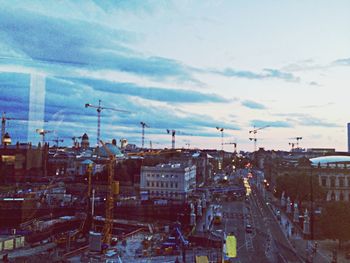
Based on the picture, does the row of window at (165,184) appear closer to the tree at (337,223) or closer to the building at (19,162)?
the building at (19,162)

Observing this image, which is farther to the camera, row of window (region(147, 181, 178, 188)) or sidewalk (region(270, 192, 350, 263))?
row of window (region(147, 181, 178, 188))

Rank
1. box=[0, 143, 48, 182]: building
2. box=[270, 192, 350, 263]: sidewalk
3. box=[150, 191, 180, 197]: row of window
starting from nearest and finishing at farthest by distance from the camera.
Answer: box=[270, 192, 350, 263]: sidewalk < box=[150, 191, 180, 197]: row of window < box=[0, 143, 48, 182]: building

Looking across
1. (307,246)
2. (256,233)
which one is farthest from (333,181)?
(307,246)

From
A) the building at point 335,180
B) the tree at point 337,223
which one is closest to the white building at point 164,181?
the building at point 335,180

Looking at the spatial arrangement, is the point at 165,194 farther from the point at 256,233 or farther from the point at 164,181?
the point at 256,233

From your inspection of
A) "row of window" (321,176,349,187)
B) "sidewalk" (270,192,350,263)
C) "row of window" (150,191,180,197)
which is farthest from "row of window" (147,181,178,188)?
"row of window" (321,176,349,187)

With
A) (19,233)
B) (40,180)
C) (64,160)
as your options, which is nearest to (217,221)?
(19,233)

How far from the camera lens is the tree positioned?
7.30m

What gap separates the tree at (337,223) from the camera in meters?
7.30

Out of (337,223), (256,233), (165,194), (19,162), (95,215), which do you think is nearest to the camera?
(337,223)

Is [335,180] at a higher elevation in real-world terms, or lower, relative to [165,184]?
higher

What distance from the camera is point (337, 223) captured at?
741 cm

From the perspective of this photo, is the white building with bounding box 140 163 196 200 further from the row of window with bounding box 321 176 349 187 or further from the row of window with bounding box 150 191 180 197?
the row of window with bounding box 321 176 349 187

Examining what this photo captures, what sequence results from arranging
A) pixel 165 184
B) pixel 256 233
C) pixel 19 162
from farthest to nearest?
pixel 19 162 < pixel 165 184 < pixel 256 233
